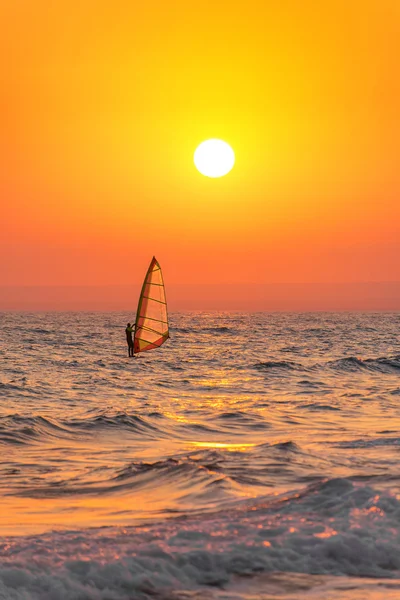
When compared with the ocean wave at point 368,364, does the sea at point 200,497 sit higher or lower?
higher

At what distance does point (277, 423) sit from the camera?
65.3ft

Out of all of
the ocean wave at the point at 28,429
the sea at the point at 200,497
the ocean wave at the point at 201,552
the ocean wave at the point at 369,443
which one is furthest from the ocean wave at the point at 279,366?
the ocean wave at the point at 201,552

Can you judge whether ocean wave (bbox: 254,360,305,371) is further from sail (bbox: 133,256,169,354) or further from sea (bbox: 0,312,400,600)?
sea (bbox: 0,312,400,600)

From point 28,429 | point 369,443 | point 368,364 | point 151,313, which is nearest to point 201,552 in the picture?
point 369,443

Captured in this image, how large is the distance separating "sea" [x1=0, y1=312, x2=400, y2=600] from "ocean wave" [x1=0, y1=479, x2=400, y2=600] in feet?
0.07

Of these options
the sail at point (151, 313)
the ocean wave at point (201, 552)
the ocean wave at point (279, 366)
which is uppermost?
the sail at point (151, 313)

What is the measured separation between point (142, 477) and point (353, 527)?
480 centimetres

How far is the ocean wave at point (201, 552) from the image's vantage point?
7512 mm

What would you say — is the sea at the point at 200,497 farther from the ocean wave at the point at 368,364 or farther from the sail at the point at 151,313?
the sail at the point at 151,313

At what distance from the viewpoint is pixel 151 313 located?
127 ft

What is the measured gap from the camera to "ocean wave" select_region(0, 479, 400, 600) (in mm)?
7512

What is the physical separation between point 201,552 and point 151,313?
30.7 meters

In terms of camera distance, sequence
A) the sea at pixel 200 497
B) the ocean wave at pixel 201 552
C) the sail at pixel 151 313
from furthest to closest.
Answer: the sail at pixel 151 313
the sea at pixel 200 497
the ocean wave at pixel 201 552

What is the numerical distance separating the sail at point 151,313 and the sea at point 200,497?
11.5m
